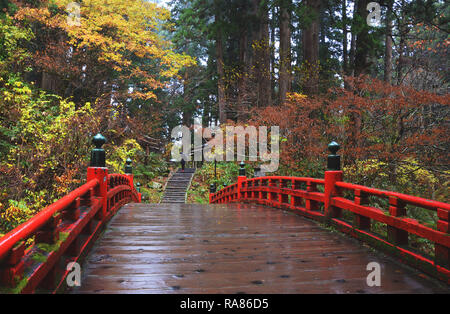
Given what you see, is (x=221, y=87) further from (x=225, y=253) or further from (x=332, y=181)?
(x=225, y=253)

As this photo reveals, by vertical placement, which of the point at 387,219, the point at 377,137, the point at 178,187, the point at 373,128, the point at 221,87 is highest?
the point at 221,87

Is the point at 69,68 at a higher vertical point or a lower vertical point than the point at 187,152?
higher

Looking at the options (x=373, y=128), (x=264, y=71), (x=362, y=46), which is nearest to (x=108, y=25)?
(x=264, y=71)

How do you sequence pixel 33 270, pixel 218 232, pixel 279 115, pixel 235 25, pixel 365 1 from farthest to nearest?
pixel 235 25 → pixel 279 115 → pixel 365 1 → pixel 218 232 → pixel 33 270

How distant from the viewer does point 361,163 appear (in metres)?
8.55

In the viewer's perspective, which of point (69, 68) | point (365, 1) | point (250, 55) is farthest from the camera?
point (250, 55)

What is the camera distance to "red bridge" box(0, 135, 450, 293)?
230 centimetres

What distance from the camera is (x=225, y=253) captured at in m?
3.34

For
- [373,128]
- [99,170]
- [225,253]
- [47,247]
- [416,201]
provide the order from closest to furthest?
1. [47,247]
2. [416,201]
3. [225,253]
4. [99,170]
5. [373,128]

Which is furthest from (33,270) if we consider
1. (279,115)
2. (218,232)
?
(279,115)

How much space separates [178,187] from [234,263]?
18774mm
